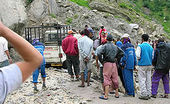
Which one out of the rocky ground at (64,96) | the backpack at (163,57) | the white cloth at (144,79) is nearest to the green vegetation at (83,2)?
the rocky ground at (64,96)

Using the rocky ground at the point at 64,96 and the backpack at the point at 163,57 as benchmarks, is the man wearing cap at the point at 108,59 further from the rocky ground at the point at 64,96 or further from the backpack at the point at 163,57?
the backpack at the point at 163,57

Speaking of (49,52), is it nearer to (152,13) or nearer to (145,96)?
(145,96)

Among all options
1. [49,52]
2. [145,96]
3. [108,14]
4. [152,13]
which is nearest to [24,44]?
[145,96]

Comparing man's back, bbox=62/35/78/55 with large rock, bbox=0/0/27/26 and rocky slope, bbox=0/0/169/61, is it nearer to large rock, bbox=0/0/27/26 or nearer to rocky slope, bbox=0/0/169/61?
large rock, bbox=0/0/27/26

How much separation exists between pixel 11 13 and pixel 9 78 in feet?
43.1

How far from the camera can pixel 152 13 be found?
43719 millimetres

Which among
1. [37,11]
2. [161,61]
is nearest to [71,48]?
[161,61]

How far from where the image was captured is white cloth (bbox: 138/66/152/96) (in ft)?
25.3

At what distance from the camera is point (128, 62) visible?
7883 mm

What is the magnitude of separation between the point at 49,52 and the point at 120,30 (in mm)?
15179

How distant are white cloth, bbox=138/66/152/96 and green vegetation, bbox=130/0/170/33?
33.4 m

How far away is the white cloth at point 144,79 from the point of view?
771 cm

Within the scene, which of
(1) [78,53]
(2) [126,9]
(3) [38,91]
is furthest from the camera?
(2) [126,9]

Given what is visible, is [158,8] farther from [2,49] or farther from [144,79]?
[2,49]
